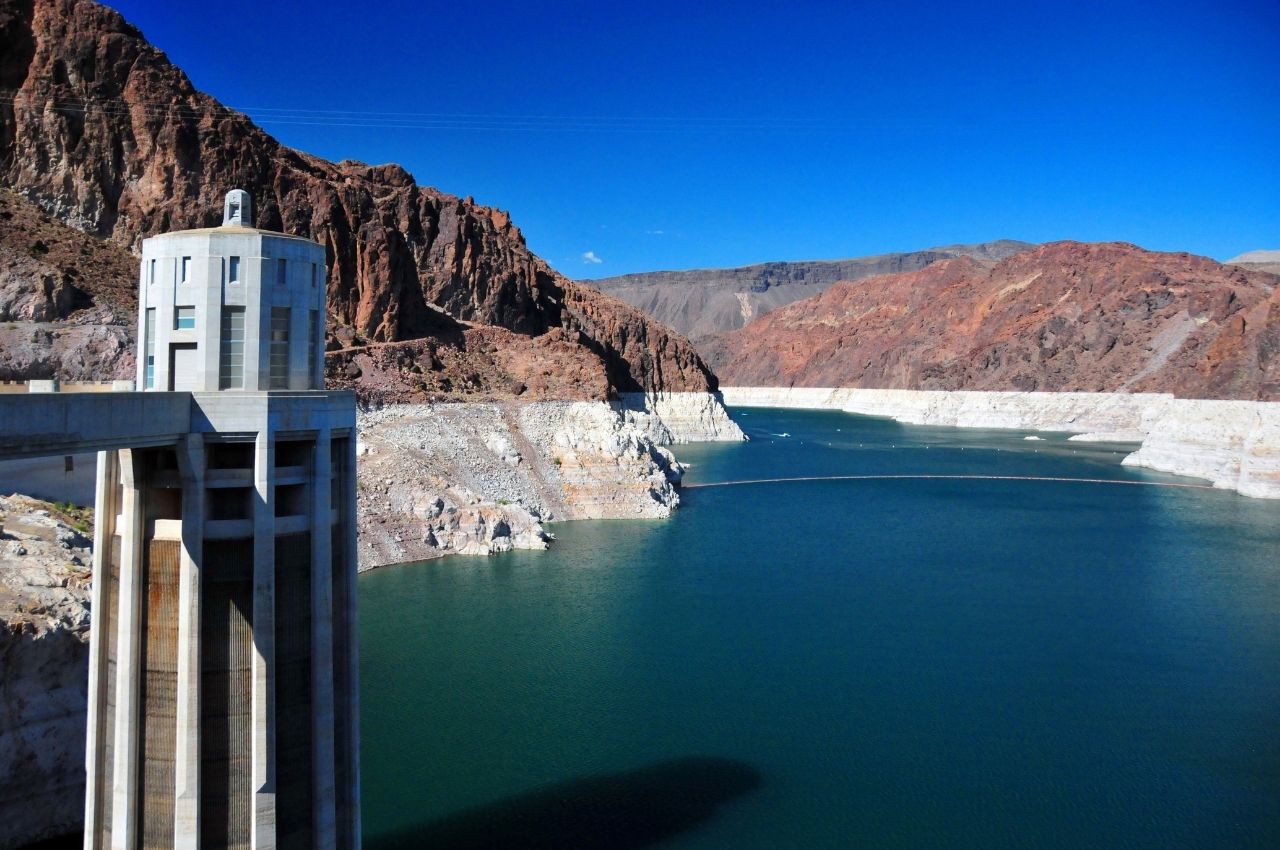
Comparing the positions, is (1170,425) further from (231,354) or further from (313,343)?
(231,354)

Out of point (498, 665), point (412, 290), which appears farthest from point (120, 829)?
point (412, 290)

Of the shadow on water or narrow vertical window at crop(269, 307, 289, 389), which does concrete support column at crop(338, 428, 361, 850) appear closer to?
narrow vertical window at crop(269, 307, 289, 389)

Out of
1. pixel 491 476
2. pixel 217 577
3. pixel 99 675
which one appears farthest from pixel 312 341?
pixel 491 476

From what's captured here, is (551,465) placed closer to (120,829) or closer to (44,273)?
(44,273)

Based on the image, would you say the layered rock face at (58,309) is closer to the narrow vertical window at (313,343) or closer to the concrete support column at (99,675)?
the concrete support column at (99,675)

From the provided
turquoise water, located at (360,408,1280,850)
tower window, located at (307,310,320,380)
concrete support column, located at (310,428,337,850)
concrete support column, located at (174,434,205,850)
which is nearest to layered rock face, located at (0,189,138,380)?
turquoise water, located at (360,408,1280,850)
